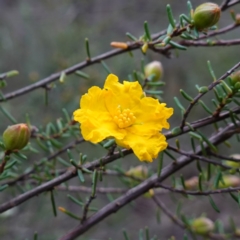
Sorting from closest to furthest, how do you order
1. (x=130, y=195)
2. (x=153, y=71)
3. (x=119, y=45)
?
(x=130, y=195)
(x=119, y=45)
(x=153, y=71)

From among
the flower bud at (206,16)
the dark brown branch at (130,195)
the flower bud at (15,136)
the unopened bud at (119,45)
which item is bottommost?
the dark brown branch at (130,195)

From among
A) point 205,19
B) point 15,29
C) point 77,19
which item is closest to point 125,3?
point 77,19

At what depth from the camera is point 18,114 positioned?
3.00 m

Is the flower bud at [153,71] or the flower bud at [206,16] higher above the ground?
the flower bud at [206,16]

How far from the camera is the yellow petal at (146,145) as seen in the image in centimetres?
84

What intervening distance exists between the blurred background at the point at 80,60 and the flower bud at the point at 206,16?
153 cm


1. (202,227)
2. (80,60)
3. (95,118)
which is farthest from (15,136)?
(80,60)

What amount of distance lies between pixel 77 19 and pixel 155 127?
3246 mm

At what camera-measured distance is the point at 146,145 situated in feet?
2.83

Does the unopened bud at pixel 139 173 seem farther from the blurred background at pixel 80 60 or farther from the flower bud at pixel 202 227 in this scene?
the blurred background at pixel 80 60

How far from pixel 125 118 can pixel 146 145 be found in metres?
0.10

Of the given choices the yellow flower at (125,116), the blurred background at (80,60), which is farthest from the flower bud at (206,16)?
the blurred background at (80,60)

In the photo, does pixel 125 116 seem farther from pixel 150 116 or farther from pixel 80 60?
pixel 80 60

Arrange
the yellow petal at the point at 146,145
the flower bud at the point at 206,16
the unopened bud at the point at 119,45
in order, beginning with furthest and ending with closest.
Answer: the unopened bud at the point at 119,45, the flower bud at the point at 206,16, the yellow petal at the point at 146,145
